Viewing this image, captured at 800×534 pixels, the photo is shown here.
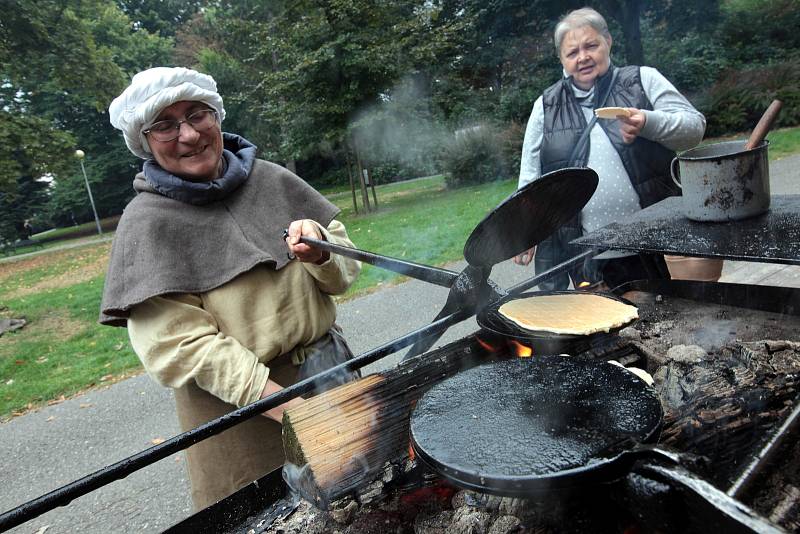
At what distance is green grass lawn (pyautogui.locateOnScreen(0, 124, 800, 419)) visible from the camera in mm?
5492

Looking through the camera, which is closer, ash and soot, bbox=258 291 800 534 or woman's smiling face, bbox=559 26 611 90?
ash and soot, bbox=258 291 800 534

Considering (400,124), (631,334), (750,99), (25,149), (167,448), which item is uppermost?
(25,149)

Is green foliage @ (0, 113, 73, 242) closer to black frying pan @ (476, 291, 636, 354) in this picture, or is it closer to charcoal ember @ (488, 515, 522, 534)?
black frying pan @ (476, 291, 636, 354)

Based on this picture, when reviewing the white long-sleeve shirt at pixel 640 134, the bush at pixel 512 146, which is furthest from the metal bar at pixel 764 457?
the bush at pixel 512 146

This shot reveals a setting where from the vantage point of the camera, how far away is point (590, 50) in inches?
112

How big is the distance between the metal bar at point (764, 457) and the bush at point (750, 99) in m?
16.2

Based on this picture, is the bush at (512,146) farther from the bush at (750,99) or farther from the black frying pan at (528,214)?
the black frying pan at (528,214)

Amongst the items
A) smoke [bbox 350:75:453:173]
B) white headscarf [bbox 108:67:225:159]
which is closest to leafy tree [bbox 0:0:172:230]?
smoke [bbox 350:75:453:173]

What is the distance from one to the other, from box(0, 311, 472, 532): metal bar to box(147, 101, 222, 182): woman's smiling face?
3.07 feet

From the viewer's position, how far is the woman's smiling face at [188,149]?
1.75 m

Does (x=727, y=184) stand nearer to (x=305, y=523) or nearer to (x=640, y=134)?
(x=640, y=134)

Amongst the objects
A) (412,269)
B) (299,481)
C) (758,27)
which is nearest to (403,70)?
(412,269)

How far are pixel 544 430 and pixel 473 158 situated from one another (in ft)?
45.9

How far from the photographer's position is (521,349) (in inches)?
62.7
